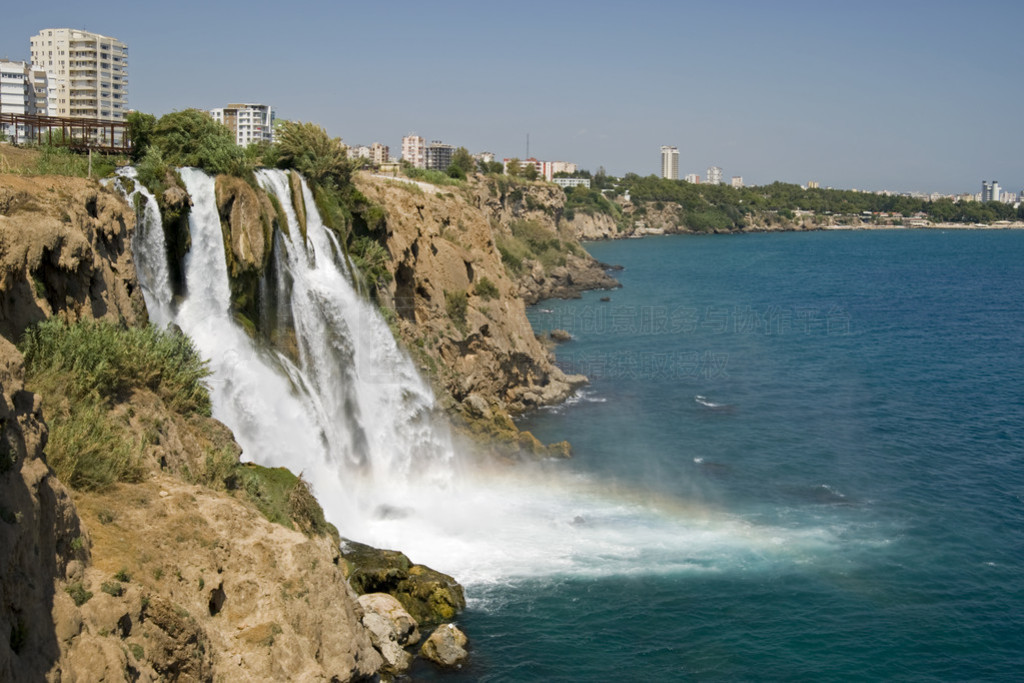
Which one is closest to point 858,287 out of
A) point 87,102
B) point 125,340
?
point 125,340

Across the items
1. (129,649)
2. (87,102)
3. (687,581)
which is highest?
(87,102)

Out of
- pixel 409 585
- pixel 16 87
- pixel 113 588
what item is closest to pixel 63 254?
pixel 113 588

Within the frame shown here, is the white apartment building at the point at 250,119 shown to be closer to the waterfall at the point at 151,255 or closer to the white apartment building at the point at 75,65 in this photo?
the white apartment building at the point at 75,65

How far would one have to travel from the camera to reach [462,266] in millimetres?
41875

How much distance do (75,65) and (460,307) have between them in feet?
320

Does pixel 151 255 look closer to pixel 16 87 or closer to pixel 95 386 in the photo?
pixel 95 386

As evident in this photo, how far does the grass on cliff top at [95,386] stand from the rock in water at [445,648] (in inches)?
264

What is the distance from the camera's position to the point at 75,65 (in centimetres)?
11619

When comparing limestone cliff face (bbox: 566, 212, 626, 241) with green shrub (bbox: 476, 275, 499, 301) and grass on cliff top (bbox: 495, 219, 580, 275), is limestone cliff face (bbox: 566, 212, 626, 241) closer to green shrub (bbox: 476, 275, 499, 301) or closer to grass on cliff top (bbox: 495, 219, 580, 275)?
grass on cliff top (bbox: 495, 219, 580, 275)

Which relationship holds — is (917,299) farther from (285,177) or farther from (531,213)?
(285,177)

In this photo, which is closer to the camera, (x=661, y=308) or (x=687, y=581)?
(x=687, y=581)

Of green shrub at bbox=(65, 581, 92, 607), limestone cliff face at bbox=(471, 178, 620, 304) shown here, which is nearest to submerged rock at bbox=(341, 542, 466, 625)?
green shrub at bbox=(65, 581, 92, 607)

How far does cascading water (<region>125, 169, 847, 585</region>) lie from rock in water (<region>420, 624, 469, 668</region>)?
11.0 ft

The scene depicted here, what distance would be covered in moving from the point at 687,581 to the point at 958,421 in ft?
70.6
